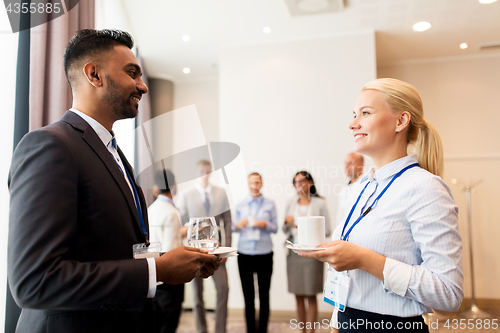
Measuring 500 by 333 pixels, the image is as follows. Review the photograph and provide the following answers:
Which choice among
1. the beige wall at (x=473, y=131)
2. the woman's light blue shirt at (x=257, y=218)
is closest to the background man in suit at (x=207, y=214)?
the woman's light blue shirt at (x=257, y=218)

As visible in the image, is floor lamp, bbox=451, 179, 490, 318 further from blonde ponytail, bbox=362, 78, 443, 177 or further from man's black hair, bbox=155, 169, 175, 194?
blonde ponytail, bbox=362, 78, 443, 177

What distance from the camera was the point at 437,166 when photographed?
122cm

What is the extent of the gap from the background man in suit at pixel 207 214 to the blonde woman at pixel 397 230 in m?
2.37

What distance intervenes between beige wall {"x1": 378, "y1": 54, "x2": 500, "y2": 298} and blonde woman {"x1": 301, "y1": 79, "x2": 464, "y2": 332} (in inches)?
161

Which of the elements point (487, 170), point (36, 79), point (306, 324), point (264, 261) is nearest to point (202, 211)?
point (264, 261)

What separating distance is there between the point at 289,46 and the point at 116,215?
12.7 feet

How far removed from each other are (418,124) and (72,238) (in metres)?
1.16

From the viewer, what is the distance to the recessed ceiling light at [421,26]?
3.97 meters

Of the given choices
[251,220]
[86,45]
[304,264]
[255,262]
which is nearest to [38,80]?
[86,45]

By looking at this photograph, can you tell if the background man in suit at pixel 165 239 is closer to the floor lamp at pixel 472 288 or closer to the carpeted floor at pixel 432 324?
the carpeted floor at pixel 432 324

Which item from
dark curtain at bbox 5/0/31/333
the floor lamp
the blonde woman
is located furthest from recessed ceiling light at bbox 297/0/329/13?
the floor lamp

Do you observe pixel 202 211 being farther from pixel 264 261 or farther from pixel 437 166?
pixel 437 166

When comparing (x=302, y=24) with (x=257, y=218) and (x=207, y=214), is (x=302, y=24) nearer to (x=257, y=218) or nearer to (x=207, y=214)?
(x=257, y=218)

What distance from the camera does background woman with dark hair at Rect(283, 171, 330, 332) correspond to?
3.36 m
